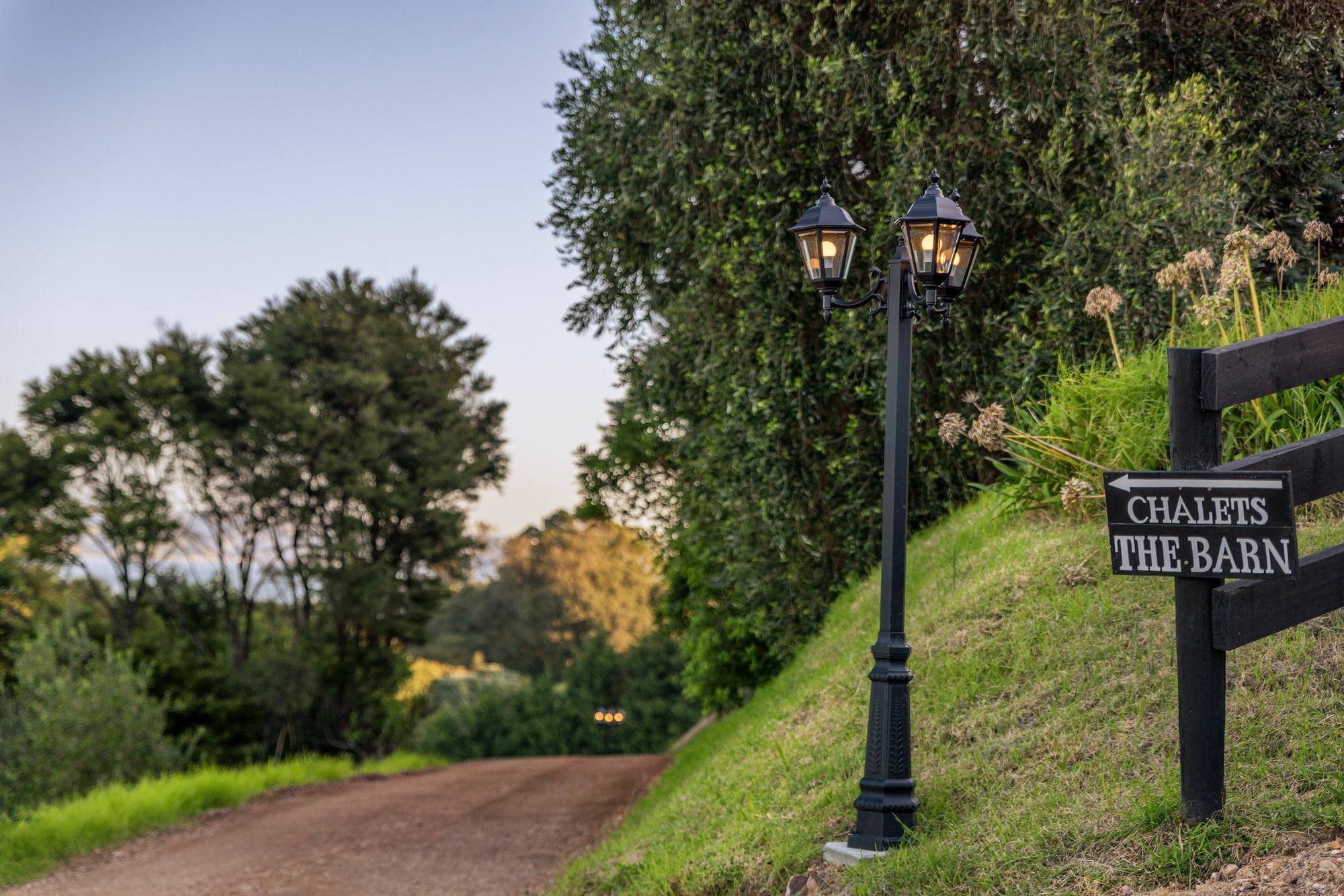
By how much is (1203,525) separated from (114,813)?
41.7ft

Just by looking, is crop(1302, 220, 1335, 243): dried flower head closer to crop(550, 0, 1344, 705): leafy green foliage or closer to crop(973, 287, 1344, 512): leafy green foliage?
crop(973, 287, 1344, 512): leafy green foliage

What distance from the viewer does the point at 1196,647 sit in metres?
3.85

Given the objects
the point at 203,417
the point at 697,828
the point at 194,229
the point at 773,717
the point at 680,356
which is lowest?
the point at 697,828

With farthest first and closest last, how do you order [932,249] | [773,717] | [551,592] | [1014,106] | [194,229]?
1. [551,592]
2. [194,229]
3. [1014,106]
4. [773,717]
5. [932,249]

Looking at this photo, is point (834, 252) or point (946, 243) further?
point (834, 252)

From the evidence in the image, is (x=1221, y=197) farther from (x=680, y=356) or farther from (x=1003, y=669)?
(x=680, y=356)

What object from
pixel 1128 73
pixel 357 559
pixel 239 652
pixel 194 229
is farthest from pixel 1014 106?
pixel 239 652

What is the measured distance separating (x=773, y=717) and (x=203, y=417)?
1970 cm

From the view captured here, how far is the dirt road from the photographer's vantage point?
9320 mm

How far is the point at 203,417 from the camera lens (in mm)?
23766

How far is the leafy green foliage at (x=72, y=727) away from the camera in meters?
14.2

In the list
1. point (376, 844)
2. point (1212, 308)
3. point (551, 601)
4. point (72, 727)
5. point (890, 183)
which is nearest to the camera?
point (1212, 308)

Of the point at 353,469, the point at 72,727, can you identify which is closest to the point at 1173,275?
the point at 72,727

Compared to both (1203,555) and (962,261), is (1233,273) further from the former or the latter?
(1203,555)
